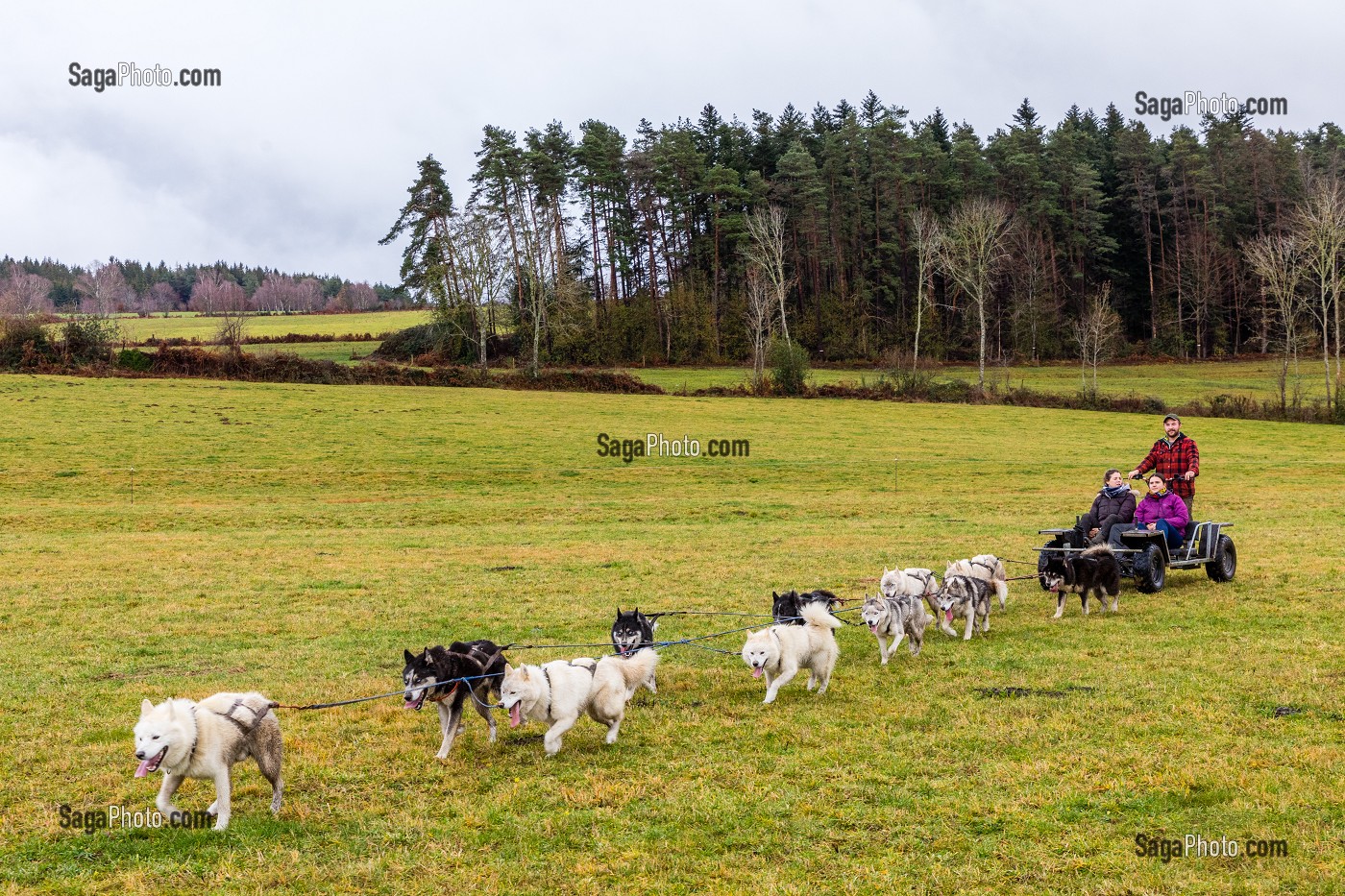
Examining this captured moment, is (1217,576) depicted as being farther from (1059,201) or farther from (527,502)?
(1059,201)

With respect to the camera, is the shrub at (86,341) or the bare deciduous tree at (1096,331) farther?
the bare deciduous tree at (1096,331)

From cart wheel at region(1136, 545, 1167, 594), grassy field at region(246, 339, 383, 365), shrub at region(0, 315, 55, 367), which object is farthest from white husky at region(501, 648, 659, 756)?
grassy field at region(246, 339, 383, 365)

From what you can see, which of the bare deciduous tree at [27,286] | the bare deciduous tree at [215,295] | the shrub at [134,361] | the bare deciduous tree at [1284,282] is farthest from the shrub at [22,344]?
the bare deciduous tree at [27,286]

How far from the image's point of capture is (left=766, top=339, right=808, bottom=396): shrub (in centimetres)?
6362

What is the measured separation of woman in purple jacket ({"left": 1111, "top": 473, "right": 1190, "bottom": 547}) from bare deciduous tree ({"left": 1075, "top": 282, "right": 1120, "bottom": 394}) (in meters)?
56.1

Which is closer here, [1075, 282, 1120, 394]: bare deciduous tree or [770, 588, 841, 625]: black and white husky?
[770, 588, 841, 625]: black and white husky

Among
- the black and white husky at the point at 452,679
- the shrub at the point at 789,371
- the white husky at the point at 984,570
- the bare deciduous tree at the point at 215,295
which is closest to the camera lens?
the black and white husky at the point at 452,679

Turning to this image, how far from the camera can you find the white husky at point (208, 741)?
21.3 ft

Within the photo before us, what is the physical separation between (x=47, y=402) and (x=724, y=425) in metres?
34.0

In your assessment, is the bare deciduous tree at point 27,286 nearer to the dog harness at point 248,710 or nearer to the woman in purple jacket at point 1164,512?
the woman in purple jacket at point 1164,512

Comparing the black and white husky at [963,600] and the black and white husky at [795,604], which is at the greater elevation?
the black and white husky at [795,604]

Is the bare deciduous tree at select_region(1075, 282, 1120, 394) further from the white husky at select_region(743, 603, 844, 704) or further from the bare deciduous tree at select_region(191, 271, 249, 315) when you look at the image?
the bare deciduous tree at select_region(191, 271, 249, 315)

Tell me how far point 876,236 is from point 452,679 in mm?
87733

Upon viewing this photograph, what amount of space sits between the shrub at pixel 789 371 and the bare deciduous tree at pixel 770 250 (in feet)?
18.8
